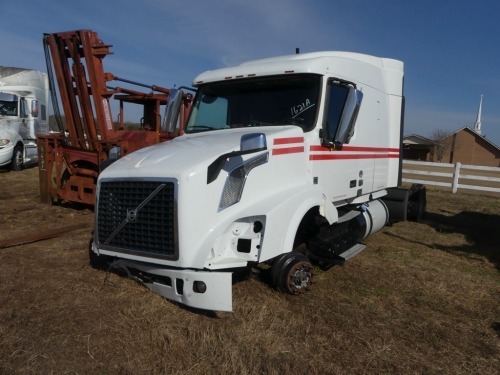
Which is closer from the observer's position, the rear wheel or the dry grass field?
the dry grass field

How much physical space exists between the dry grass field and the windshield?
1.90m

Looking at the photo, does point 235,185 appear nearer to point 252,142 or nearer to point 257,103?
point 252,142

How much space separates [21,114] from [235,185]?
15.3m

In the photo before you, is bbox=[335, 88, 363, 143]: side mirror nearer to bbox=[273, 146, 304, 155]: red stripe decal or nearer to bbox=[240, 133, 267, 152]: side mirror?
bbox=[273, 146, 304, 155]: red stripe decal

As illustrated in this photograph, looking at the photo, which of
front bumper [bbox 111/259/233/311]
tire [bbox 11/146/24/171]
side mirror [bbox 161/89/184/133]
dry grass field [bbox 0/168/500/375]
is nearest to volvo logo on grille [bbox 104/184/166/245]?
front bumper [bbox 111/259/233/311]

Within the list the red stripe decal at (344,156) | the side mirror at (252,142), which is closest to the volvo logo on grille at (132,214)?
the side mirror at (252,142)

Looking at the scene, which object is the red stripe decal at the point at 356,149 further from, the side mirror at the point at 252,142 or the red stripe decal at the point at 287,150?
the side mirror at the point at 252,142

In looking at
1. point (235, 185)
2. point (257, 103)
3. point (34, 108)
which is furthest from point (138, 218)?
point (34, 108)

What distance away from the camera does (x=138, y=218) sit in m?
4.09

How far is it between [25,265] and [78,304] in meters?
1.63

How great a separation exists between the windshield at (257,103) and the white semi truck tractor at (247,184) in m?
0.01

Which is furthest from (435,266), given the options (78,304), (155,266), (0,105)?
(0,105)

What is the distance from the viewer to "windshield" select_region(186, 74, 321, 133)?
5.11m

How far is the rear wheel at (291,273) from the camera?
4543 millimetres
